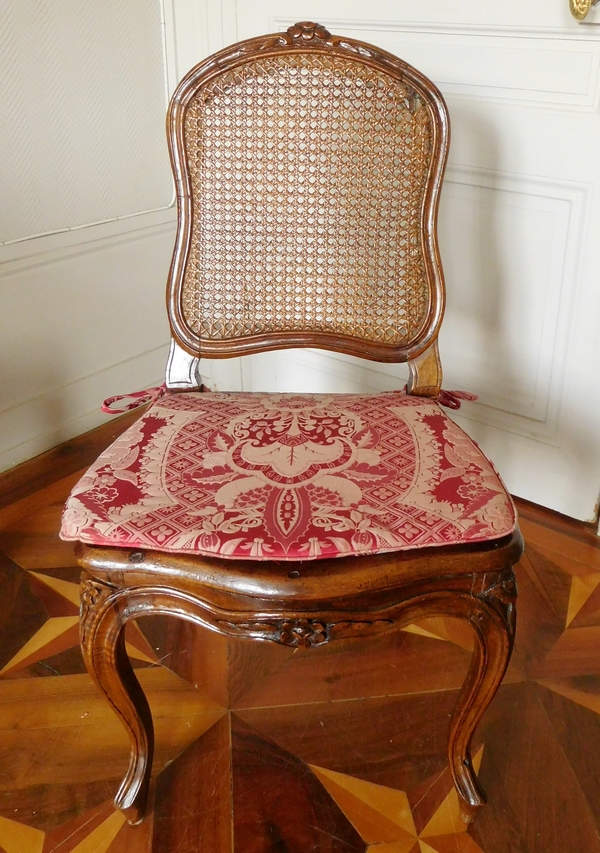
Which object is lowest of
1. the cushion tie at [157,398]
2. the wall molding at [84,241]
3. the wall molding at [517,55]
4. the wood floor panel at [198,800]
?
the wood floor panel at [198,800]

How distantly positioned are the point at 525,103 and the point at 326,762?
1.21 m

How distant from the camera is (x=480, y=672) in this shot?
984 mm

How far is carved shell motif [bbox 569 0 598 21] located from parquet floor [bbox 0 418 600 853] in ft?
3.34

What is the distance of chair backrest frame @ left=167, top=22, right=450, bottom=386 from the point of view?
3.89 feet

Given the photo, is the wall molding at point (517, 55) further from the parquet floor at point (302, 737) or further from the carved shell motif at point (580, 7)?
the parquet floor at point (302, 737)

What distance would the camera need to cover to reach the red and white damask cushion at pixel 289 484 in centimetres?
88

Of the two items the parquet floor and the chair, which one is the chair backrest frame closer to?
the chair

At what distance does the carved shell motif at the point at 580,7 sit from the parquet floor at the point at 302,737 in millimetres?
1018

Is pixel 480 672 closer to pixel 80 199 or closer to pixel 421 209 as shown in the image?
pixel 421 209

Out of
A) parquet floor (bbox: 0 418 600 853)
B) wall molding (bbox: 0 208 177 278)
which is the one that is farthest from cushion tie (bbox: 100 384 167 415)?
wall molding (bbox: 0 208 177 278)

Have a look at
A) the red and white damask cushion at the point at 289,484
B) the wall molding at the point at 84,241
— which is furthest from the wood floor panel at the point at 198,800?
the wall molding at the point at 84,241

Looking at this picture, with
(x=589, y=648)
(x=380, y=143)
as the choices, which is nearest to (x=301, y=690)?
(x=589, y=648)

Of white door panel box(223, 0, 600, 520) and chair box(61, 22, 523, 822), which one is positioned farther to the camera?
white door panel box(223, 0, 600, 520)

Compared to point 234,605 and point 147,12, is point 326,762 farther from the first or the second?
point 147,12
